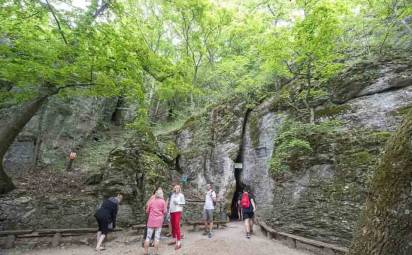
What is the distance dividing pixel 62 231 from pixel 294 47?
31.6 ft

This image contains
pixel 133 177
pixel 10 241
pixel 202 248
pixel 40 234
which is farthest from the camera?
pixel 133 177

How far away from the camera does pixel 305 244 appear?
705 cm

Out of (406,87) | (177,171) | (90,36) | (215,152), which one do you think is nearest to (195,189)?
(177,171)

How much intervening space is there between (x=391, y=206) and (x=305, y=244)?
609 centimetres

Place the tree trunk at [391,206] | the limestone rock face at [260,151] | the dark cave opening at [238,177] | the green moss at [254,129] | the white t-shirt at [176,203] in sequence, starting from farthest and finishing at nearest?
the dark cave opening at [238,177], the green moss at [254,129], the limestone rock face at [260,151], the white t-shirt at [176,203], the tree trunk at [391,206]

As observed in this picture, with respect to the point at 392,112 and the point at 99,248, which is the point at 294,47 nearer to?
the point at 392,112

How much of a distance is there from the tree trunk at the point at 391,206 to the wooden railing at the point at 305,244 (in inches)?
166

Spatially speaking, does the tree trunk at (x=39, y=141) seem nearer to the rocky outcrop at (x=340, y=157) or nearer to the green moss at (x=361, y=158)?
the rocky outcrop at (x=340, y=157)

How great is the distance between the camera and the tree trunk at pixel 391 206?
175 centimetres

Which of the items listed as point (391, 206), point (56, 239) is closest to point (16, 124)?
point (56, 239)

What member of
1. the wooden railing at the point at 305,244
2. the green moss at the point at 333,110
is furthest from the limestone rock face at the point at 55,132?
the green moss at the point at 333,110

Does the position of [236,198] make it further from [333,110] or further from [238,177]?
[333,110]

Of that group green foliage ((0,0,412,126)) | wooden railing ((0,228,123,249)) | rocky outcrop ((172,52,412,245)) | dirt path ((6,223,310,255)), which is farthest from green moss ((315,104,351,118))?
wooden railing ((0,228,123,249))

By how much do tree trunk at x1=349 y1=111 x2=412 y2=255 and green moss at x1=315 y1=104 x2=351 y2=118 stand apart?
8.18m
